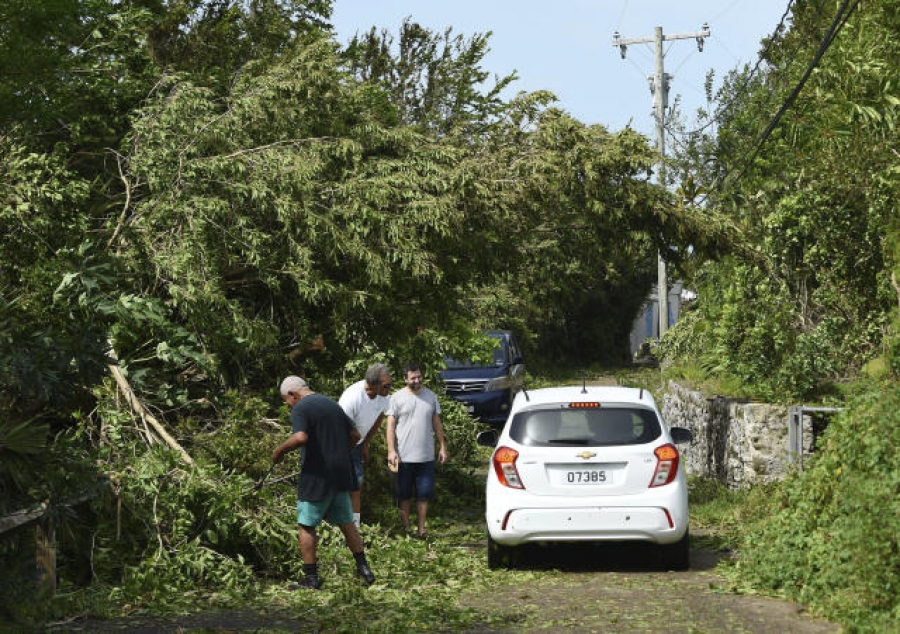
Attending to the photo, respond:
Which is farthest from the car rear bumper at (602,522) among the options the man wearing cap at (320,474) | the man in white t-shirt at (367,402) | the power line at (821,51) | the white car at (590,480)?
the power line at (821,51)

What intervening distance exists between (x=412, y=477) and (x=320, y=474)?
3.17 m

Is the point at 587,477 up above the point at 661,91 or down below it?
below

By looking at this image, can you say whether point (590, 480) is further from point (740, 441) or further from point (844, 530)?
point (740, 441)

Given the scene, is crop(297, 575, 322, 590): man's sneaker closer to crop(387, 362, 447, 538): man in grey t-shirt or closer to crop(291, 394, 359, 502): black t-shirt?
crop(291, 394, 359, 502): black t-shirt

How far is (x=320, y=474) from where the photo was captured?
35.1 ft

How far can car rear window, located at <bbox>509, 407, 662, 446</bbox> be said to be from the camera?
37.7 ft

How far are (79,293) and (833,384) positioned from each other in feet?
30.3

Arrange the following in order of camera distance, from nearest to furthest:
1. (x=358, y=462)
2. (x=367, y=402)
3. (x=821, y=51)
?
(x=358, y=462)
(x=367, y=402)
(x=821, y=51)

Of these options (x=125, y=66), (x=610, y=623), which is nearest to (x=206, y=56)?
(x=125, y=66)

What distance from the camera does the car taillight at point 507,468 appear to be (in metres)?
11.4

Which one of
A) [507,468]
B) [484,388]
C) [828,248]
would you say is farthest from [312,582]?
[484,388]

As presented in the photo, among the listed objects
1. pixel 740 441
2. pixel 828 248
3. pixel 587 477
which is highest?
pixel 828 248

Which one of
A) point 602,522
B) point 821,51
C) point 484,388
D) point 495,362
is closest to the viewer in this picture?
point 602,522

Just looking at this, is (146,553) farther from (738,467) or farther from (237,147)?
(738,467)
